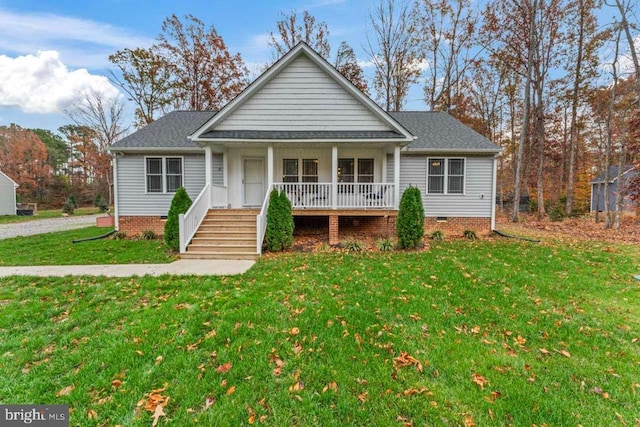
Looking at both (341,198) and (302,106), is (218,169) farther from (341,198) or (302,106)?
(341,198)

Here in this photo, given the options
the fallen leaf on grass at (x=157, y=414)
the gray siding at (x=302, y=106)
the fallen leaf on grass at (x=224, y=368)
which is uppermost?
the gray siding at (x=302, y=106)

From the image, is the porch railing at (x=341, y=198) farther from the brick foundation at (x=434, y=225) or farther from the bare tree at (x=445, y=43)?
the bare tree at (x=445, y=43)

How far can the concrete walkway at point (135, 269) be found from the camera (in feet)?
19.8

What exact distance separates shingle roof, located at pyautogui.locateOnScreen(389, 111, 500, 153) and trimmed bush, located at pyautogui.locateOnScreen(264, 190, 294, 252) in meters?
5.54

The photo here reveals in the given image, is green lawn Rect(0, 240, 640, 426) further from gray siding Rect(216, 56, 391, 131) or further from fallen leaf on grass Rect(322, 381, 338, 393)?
gray siding Rect(216, 56, 391, 131)

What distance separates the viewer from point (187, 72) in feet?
65.7

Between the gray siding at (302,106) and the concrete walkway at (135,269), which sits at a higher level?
the gray siding at (302,106)

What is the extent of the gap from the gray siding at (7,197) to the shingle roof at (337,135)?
20824 mm

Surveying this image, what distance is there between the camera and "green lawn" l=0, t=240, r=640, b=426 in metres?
2.34

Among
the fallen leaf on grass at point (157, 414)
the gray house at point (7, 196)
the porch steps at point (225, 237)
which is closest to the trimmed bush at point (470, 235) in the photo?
the porch steps at point (225, 237)

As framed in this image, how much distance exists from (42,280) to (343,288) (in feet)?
19.0

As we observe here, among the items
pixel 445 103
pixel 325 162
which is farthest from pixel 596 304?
pixel 445 103

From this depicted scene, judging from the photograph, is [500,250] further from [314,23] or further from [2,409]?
[314,23]

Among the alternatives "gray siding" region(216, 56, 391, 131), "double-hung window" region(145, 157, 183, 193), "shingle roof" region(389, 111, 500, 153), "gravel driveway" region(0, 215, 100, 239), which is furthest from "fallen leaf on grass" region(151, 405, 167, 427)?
"gravel driveway" region(0, 215, 100, 239)
